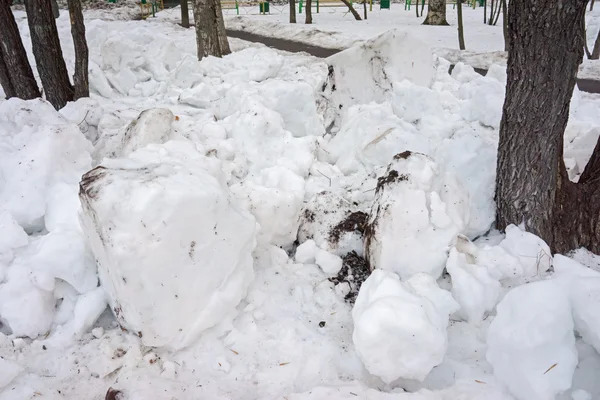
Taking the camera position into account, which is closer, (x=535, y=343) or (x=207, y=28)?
(x=535, y=343)

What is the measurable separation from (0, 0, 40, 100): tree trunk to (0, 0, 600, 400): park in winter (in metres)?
1.03

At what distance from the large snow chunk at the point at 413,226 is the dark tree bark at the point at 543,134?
0.51 metres

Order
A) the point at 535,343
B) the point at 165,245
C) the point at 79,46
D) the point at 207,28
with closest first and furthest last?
the point at 535,343, the point at 165,245, the point at 79,46, the point at 207,28

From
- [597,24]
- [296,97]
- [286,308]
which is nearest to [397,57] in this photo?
[296,97]

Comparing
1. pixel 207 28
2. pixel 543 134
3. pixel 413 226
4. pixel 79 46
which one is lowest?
pixel 413 226

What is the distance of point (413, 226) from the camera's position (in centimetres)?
265

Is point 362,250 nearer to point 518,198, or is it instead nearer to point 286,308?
point 286,308

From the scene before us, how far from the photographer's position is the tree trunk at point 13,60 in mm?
4590

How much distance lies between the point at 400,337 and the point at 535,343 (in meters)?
0.58

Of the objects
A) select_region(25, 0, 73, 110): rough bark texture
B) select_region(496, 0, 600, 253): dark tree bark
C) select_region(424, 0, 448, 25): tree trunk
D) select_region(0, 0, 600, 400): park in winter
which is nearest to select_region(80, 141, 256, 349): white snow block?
select_region(0, 0, 600, 400): park in winter

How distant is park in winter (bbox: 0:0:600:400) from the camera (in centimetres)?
210

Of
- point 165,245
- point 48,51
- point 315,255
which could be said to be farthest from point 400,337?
point 48,51

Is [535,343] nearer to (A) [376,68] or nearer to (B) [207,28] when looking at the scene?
(A) [376,68]

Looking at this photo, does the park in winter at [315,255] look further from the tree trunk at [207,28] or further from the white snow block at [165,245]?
the tree trunk at [207,28]
